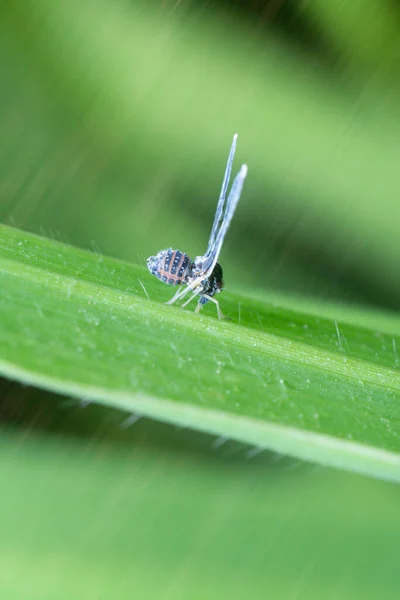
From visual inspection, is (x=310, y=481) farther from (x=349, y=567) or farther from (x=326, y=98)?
(x=326, y=98)

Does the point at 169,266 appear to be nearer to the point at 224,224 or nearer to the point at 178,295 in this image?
the point at 178,295

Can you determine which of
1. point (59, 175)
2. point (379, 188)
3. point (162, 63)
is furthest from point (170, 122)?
point (379, 188)

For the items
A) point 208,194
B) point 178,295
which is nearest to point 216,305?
Result: point 178,295

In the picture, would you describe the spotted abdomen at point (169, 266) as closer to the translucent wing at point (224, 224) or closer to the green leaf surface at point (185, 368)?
the translucent wing at point (224, 224)

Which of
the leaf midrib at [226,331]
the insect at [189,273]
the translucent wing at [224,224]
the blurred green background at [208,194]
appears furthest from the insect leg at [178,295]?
the leaf midrib at [226,331]

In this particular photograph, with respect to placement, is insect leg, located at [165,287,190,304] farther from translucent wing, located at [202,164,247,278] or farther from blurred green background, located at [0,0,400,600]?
blurred green background, located at [0,0,400,600]

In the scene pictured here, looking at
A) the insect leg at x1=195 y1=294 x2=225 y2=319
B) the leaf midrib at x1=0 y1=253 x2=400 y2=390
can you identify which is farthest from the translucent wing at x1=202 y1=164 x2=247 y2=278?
the leaf midrib at x1=0 y1=253 x2=400 y2=390
